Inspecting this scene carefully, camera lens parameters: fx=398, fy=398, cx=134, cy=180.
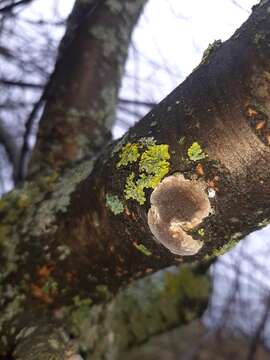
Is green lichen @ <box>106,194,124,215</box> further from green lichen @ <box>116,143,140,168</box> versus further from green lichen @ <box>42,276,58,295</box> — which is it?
green lichen @ <box>42,276,58,295</box>

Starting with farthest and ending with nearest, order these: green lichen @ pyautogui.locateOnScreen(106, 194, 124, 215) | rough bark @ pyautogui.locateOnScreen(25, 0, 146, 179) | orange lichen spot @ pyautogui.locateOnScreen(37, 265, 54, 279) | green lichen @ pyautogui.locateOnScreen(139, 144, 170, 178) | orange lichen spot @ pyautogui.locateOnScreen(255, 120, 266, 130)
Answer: rough bark @ pyautogui.locateOnScreen(25, 0, 146, 179)
orange lichen spot @ pyautogui.locateOnScreen(37, 265, 54, 279)
green lichen @ pyautogui.locateOnScreen(106, 194, 124, 215)
green lichen @ pyautogui.locateOnScreen(139, 144, 170, 178)
orange lichen spot @ pyautogui.locateOnScreen(255, 120, 266, 130)

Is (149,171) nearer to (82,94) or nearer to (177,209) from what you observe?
(177,209)

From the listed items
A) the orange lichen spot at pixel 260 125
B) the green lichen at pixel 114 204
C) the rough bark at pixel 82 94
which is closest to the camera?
the orange lichen spot at pixel 260 125

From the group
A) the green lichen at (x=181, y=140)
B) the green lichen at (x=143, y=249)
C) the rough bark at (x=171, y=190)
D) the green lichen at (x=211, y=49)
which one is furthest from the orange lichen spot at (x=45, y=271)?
the green lichen at (x=211, y=49)

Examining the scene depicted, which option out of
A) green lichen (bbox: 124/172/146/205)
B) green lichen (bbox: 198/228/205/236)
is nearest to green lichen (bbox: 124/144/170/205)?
green lichen (bbox: 124/172/146/205)

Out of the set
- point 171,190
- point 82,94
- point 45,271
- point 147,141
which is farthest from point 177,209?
point 82,94

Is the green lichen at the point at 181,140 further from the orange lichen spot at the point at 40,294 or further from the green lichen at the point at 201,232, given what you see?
the orange lichen spot at the point at 40,294

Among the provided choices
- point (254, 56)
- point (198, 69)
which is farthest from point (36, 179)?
point (254, 56)
